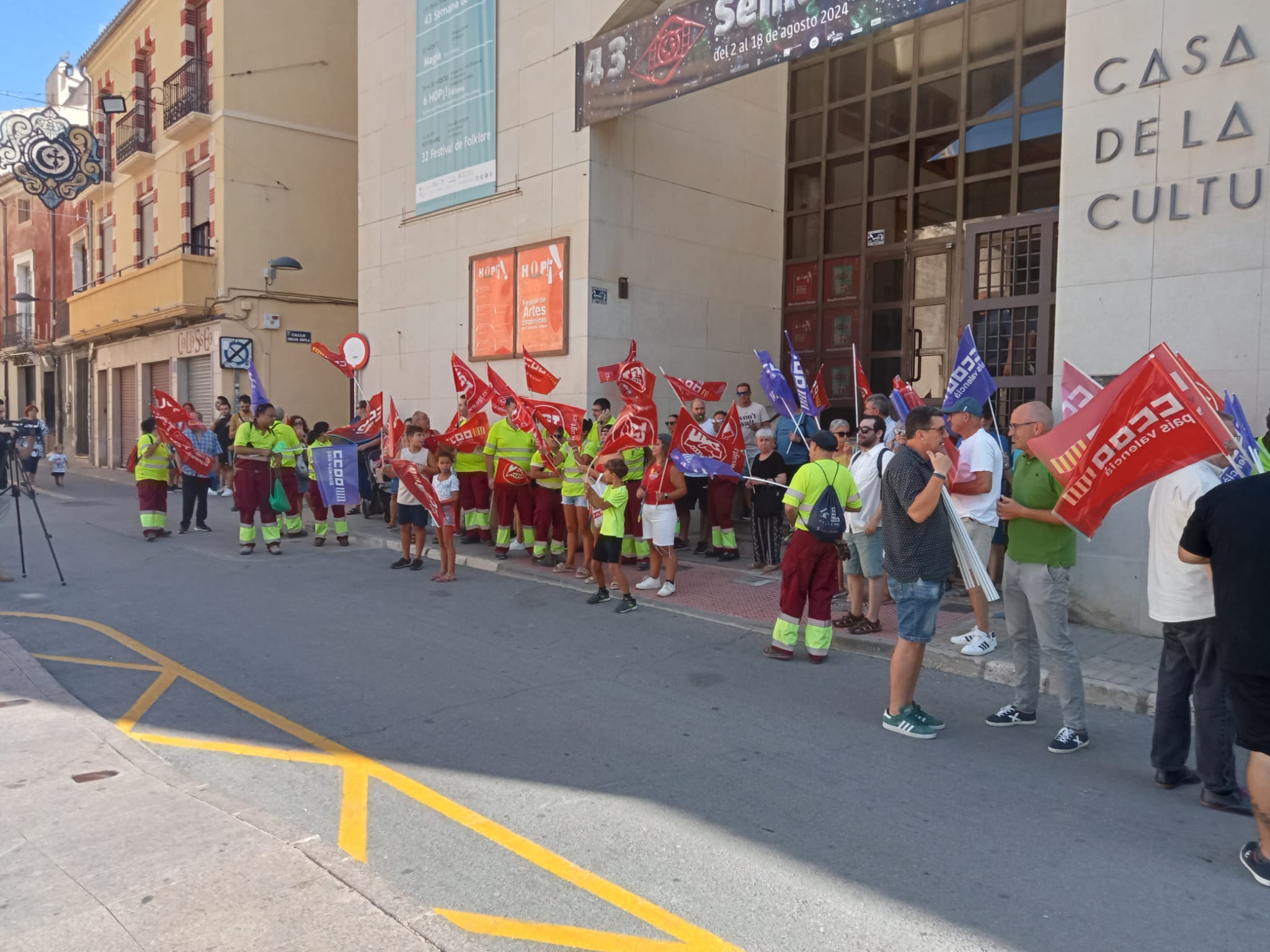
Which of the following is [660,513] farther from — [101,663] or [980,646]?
[101,663]

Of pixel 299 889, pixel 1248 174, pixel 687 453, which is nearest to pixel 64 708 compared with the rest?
pixel 299 889

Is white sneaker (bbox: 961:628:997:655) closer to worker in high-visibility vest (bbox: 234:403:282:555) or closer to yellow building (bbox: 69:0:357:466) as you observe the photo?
worker in high-visibility vest (bbox: 234:403:282:555)

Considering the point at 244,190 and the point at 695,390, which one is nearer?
the point at 695,390

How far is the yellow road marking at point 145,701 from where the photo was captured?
17.8 ft

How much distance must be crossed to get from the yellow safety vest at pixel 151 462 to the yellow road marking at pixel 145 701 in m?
7.45

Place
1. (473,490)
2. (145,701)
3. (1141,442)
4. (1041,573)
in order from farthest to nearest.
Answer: (473,490) < (145,701) < (1041,573) < (1141,442)

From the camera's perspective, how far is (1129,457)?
4.62 m

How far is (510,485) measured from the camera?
11.6m

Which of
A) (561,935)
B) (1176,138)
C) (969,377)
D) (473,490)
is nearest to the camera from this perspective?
(561,935)

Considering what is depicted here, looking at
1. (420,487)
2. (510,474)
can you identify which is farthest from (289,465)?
(510,474)

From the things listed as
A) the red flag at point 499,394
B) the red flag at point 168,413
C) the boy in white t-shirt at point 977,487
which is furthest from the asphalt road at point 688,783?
the red flag at point 168,413

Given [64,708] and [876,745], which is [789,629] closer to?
[876,745]

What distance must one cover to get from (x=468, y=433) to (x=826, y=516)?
6.13 metres

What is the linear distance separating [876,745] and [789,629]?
186 centimetres
